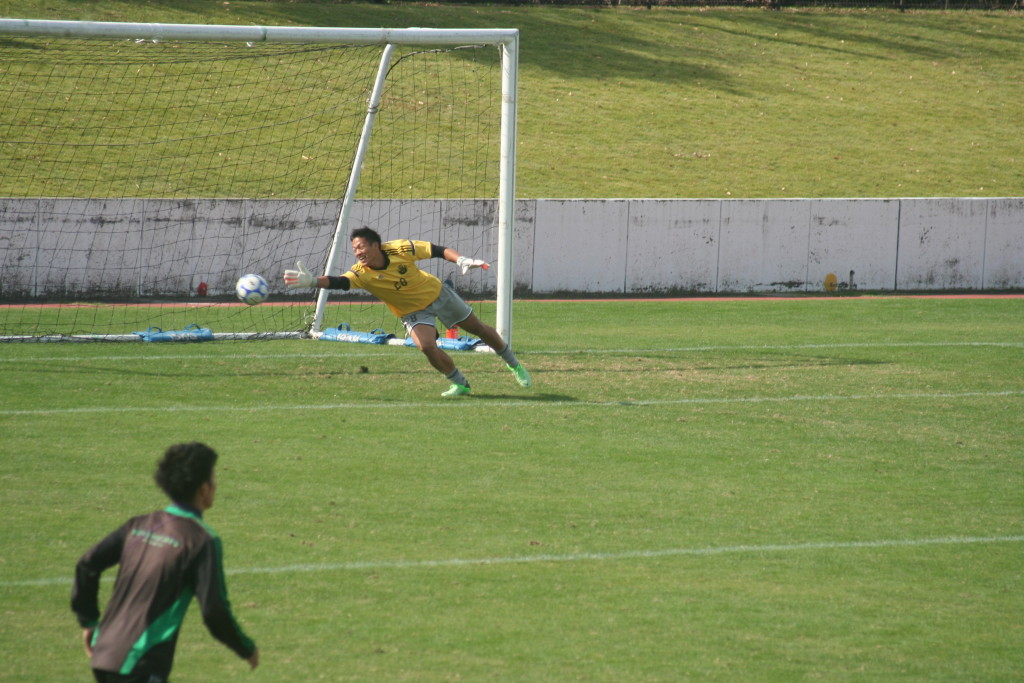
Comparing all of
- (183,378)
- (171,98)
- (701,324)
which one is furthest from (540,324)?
(171,98)

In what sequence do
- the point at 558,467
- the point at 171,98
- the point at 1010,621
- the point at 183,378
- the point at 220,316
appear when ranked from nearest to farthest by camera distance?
1. the point at 1010,621
2. the point at 558,467
3. the point at 183,378
4. the point at 220,316
5. the point at 171,98

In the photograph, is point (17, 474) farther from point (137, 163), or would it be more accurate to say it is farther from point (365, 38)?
point (137, 163)

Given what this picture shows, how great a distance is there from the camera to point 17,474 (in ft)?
25.8

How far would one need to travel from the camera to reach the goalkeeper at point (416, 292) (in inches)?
425

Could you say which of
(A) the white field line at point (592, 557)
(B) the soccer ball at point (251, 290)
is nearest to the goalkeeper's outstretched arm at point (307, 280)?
(B) the soccer ball at point (251, 290)

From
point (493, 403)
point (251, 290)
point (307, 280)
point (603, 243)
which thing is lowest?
point (493, 403)

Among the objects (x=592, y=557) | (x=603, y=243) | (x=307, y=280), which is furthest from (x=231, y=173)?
(x=592, y=557)

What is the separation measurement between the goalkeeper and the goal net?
165cm

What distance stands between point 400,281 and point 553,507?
13.6ft

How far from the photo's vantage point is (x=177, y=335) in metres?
13.7

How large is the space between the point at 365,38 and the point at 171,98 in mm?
12952

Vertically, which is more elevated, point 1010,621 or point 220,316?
point 220,316

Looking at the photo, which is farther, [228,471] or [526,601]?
[228,471]

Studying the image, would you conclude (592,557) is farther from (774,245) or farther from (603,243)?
(774,245)
